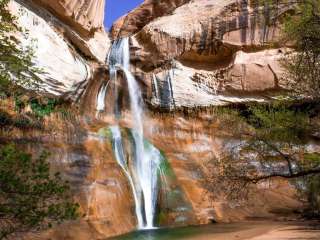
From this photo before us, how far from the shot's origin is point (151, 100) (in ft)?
95.1

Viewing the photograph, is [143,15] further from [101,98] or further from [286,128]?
[286,128]

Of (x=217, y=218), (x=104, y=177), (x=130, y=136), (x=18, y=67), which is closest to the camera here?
(x=18, y=67)

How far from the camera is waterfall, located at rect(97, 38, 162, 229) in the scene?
67.5 feet

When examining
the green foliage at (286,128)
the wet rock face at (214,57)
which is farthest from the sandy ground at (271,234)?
the wet rock face at (214,57)

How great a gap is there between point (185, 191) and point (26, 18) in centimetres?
1264

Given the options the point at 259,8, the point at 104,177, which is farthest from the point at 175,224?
the point at 259,8

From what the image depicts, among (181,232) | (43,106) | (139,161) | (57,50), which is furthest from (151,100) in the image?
(181,232)

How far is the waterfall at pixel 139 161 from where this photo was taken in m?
20.6

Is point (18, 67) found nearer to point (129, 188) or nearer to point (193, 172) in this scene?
point (129, 188)

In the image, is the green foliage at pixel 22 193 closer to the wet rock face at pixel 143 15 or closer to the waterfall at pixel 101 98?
the waterfall at pixel 101 98

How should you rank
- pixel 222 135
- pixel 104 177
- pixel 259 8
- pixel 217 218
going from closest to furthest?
pixel 104 177 → pixel 217 218 → pixel 222 135 → pixel 259 8

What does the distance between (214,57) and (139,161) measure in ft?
37.5

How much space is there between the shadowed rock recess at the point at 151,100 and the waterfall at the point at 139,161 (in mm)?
69

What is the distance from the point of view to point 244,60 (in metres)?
30.0
